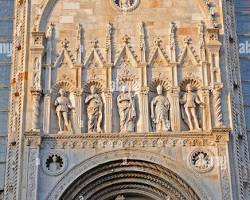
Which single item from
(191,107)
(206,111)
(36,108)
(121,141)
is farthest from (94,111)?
(206,111)

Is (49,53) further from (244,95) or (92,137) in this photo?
(244,95)

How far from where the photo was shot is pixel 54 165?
14.5 metres

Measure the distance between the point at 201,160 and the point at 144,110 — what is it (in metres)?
1.62

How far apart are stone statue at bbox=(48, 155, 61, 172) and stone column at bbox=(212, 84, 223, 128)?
3.38 metres

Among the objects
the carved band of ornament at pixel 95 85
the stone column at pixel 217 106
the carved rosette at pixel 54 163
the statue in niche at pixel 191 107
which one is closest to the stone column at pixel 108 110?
the carved band of ornament at pixel 95 85

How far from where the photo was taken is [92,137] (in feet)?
48.3

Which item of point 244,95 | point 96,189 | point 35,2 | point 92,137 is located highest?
point 35,2

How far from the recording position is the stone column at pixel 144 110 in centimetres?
1490

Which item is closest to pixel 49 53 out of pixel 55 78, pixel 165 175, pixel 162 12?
pixel 55 78

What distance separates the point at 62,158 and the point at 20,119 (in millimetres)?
1259

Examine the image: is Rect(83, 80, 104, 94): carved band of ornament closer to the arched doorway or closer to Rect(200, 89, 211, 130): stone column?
the arched doorway

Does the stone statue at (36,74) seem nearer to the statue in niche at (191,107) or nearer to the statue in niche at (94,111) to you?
the statue in niche at (94,111)

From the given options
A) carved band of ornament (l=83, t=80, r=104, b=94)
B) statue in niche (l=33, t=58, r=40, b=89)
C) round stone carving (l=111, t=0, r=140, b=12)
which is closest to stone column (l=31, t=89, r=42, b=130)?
statue in niche (l=33, t=58, r=40, b=89)

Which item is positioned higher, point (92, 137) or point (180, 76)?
point (180, 76)
